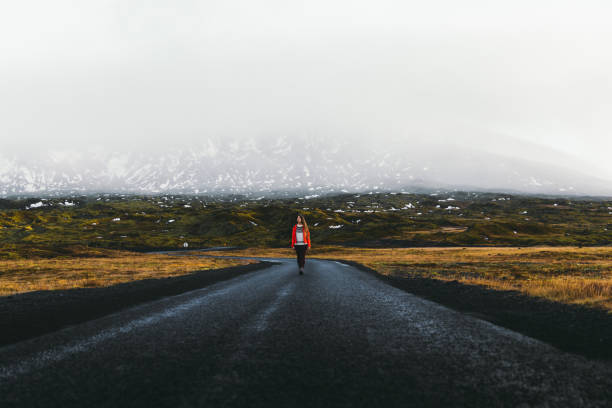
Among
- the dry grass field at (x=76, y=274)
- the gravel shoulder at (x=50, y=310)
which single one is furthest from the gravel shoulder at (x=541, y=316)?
the dry grass field at (x=76, y=274)

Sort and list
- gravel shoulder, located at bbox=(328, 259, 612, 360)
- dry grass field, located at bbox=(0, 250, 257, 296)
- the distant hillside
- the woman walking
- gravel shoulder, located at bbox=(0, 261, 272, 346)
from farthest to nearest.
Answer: the distant hillside
the woman walking
dry grass field, located at bbox=(0, 250, 257, 296)
gravel shoulder, located at bbox=(0, 261, 272, 346)
gravel shoulder, located at bbox=(328, 259, 612, 360)

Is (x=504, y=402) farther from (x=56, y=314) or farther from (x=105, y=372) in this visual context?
(x=56, y=314)

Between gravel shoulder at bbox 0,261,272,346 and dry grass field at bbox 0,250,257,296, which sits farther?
dry grass field at bbox 0,250,257,296

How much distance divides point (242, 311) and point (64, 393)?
5.89m

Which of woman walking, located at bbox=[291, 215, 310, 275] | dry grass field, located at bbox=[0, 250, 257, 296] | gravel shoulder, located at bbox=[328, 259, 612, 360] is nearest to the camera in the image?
gravel shoulder, located at bbox=[328, 259, 612, 360]

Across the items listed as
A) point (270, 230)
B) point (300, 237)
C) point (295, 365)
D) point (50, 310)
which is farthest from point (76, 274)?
point (270, 230)

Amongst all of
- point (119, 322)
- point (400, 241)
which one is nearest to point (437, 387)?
point (119, 322)

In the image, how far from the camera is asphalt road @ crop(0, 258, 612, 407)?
4320 millimetres

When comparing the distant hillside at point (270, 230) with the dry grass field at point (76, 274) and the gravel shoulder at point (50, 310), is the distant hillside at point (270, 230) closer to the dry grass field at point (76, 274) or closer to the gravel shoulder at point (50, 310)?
the dry grass field at point (76, 274)

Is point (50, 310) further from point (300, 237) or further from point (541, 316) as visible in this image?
point (541, 316)

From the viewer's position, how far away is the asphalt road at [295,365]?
4.32 meters

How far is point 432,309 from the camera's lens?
1046cm

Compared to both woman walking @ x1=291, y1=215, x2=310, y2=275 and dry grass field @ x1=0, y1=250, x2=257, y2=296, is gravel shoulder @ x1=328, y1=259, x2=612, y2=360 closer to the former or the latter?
woman walking @ x1=291, y1=215, x2=310, y2=275

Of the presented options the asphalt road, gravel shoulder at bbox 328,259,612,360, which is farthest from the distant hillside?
gravel shoulder at bbox 328,259,612,360
